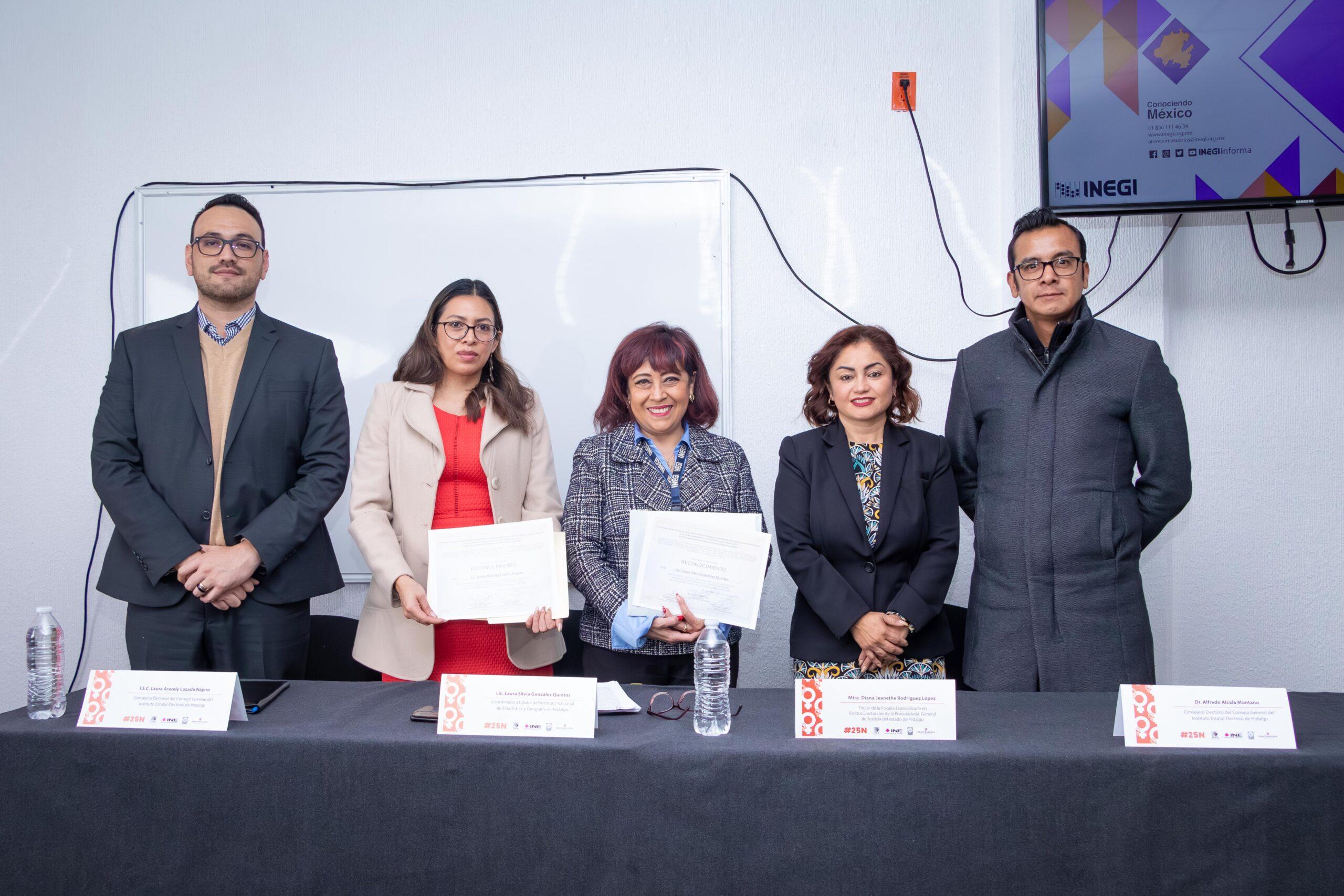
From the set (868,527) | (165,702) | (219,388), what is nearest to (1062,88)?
(868,527)

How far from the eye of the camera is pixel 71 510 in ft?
10.9

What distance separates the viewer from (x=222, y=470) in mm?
2184

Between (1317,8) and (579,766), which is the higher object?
(1317,8)

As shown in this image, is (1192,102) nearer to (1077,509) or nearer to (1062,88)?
(1062,88)

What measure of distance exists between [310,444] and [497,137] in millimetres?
1563

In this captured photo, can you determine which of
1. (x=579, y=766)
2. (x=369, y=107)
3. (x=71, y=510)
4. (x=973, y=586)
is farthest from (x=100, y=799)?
(x=369, y=107)

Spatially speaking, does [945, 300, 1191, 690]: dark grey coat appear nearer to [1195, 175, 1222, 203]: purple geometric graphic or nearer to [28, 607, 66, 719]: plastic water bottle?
[1195, 175, 1222, 203]: purple geometric graphic

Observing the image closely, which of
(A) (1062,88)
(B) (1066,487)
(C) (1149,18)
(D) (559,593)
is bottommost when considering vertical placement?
(D) (559,593)

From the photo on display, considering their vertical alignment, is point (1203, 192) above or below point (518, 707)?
above

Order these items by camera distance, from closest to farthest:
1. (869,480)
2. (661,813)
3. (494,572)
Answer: (661,813) < (494,572) < (869,480)

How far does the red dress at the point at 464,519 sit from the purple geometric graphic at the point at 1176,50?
247 centimetres

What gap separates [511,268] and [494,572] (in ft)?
5.93

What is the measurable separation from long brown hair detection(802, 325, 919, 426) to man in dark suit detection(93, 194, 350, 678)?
1.30m

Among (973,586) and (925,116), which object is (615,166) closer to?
(925,116)
